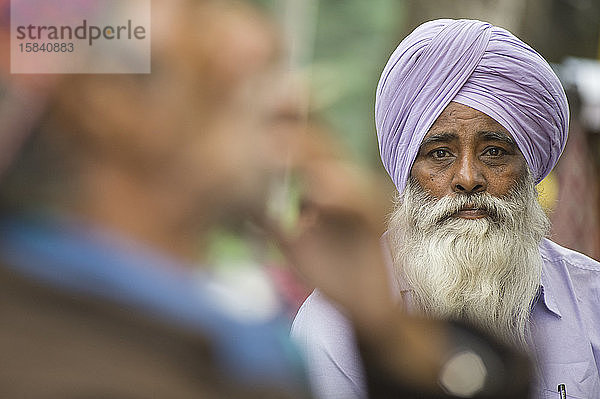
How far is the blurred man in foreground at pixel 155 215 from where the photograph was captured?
566 millimetres

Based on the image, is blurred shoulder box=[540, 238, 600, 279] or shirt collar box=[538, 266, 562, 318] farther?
blurred shoulder box=[540, 238, 600, 279]

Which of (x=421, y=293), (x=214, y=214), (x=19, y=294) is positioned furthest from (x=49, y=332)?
(x=421, y=293)

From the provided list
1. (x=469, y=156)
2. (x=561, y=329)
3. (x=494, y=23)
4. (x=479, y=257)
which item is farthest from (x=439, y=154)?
(x=494, y=23)

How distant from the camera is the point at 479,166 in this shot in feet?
8.46

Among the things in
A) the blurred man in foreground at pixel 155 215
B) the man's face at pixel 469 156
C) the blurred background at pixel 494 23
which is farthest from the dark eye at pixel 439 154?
the blurred man in foreground at pixel 155 215

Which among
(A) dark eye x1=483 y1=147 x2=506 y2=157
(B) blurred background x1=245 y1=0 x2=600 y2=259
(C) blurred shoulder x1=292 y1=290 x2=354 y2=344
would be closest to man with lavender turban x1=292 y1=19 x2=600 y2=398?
(A) dark eye x1=483 y1=147 x2=506 y2=157

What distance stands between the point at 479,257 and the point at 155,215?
2.13 meters

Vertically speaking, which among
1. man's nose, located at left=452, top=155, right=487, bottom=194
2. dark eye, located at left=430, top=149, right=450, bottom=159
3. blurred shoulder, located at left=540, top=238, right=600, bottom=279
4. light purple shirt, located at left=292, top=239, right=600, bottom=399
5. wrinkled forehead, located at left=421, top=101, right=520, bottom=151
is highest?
wrinkled forehead, located at left=421, top=101, right=520, bottom=151

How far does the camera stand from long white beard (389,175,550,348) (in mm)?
2539

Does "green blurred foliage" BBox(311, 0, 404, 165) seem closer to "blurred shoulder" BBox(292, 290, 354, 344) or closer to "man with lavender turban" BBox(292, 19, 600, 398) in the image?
"man with lavender turban" BBox(292, 19, 600, 398)

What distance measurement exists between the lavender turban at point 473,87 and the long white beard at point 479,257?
0.16m

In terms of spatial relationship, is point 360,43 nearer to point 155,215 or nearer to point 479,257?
point 479,257

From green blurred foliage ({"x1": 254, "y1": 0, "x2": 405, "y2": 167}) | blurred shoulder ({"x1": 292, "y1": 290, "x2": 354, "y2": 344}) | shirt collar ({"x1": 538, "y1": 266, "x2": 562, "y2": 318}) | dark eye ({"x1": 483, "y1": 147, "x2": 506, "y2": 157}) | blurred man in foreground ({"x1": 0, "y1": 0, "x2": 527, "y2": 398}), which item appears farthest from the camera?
green blurred foliage ({"x1": 254, "y1": 0, "x2": 405, "y2": 167})

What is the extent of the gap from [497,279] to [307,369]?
205 cm
